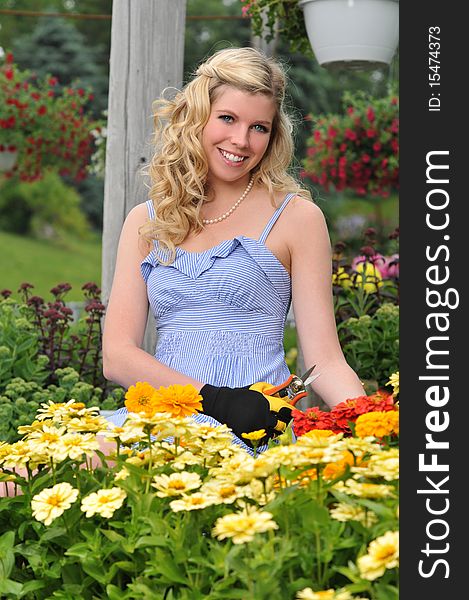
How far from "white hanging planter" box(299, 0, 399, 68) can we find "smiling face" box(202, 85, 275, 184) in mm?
1382

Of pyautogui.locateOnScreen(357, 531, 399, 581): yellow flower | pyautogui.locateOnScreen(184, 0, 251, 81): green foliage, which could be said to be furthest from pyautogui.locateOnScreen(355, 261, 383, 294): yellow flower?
pyautogui.locateOnScreen(184, 0, 251, 81): green foliage

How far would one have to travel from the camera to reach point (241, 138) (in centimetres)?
228

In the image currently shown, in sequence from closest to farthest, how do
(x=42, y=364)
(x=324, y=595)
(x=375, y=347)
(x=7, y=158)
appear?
(x=324, y=595), (x=42, y=364), (x=375, y=347), (x=7, y=158)

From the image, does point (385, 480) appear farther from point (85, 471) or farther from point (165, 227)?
point (165, 227)

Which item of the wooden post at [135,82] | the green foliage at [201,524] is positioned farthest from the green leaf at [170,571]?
the wooden post at [135,82]

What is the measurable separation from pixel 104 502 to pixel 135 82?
6.63 feet

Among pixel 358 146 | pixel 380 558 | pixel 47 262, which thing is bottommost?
pixel 380 558

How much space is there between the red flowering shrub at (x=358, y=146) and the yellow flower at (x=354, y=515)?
618 cm

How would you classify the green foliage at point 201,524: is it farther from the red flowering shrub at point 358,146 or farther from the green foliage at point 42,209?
the green foliage at point 42,209

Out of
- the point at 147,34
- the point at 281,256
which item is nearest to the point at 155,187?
the point at 281,256

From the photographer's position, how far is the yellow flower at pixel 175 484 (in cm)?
129

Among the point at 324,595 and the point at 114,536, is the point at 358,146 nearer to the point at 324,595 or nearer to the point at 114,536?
the point at 114,536

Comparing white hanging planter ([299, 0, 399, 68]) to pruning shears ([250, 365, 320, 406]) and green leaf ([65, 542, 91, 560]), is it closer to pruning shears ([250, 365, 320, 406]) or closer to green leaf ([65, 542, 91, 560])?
pruning shears ([250, 365, 320, 406])

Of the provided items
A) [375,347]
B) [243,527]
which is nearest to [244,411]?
[243,527]
